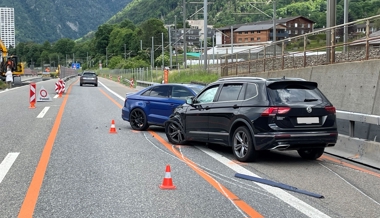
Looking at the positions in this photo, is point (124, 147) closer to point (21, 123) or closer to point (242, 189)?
point (242, 189)

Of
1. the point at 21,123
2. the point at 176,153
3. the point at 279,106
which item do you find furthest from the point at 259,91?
the point at 21,123

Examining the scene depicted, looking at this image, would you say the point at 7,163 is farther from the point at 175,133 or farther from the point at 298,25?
the point at 298,25

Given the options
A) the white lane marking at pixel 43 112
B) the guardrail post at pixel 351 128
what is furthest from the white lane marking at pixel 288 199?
the white lane marking at pixel 43 112

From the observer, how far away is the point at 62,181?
27.5ft

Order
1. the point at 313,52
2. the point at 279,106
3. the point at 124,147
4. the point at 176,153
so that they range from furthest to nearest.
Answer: the point at 313,52
the point at 124,147
the point at 176,153
the point at 279,106

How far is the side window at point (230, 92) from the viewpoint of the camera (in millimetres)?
10797

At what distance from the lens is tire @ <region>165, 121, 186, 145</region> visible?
12.5 meters

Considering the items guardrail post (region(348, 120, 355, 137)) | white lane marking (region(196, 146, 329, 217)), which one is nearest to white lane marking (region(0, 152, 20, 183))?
white lane marking (region(196, 146, 329, 217))

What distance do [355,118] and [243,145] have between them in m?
2.16

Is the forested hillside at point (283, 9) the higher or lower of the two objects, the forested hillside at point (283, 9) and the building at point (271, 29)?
the higher

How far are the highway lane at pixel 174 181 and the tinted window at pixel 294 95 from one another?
1219 mm

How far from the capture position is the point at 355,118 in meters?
10.3

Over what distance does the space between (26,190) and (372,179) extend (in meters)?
5.33

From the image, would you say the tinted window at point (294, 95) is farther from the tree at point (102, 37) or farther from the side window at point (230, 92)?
the tree at point (102, 37)
